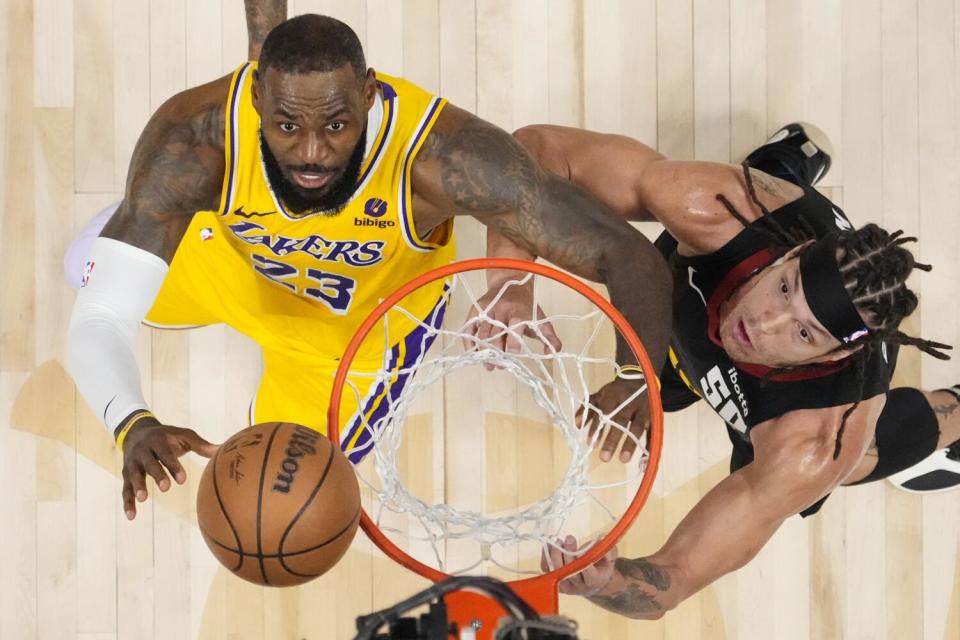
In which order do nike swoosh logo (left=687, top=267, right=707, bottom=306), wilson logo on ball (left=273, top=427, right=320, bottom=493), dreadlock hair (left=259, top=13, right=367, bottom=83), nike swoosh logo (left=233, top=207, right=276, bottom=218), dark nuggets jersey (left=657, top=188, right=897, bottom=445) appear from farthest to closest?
nike swoosh logo (left=687, top=267, right=707, bottom=306) → dark nuggets jersey (left=657, top=188, right=897, bottom=445) → nike swoosh logo (left=233, top=207, right=276, bottom=218) → dreadlock hair (left=259, top=13, right=367, bottom=83) → wilson logo on ball (left=273, top=427, right=320, bottom=493)

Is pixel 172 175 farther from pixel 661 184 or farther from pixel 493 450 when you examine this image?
pixel 493 450

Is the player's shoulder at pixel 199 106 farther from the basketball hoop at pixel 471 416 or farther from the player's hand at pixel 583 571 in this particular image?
the player's hand at pixel 583 571

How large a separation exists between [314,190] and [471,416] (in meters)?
1.08

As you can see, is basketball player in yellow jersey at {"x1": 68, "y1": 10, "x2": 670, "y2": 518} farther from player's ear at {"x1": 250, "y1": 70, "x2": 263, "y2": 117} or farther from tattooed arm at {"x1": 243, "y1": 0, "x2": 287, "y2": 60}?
tattooed arm at {"x1": 243, "y1": 0, "x2": 287, "y2": 60}

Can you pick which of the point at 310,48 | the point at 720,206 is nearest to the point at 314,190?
the point at 310,48

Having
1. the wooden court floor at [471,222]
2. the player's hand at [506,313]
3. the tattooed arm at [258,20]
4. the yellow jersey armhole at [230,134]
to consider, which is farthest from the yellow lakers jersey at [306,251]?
the wooden court floor at [471,222]

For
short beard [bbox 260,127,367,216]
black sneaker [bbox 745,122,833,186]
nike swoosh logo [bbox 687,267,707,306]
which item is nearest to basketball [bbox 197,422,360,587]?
short beard [bbox 260,127,367,216]

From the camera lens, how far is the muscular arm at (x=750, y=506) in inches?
79.4

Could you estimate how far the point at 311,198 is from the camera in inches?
70.4

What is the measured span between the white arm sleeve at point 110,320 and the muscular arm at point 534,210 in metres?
0.54

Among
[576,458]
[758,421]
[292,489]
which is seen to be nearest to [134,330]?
[292,489]

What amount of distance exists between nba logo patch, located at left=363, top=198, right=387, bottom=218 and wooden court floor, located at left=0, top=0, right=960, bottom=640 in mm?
817

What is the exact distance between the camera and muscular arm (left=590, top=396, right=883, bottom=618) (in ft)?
6.62

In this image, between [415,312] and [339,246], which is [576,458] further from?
[339,246]
